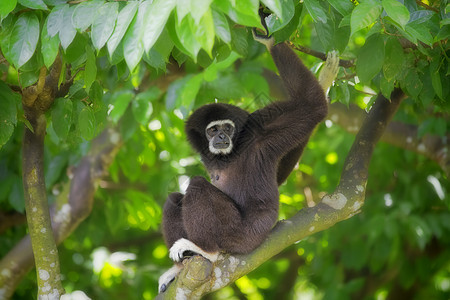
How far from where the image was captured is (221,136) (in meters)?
4.82

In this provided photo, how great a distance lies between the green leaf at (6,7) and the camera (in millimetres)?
2578

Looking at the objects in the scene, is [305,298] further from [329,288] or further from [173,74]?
[173,74]

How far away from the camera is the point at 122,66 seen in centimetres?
357

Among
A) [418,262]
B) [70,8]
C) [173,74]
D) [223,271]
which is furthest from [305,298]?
[70,8]

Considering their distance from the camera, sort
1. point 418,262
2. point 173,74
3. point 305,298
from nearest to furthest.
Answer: point 173,74, point 418,262, point 305,298

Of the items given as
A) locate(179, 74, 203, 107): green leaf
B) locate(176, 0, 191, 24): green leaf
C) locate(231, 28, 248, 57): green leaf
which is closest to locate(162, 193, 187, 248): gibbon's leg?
locate(179, 74, 203, 107): green leaf

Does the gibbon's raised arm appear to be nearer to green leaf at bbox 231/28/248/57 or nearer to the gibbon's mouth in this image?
the gibbon's mouth

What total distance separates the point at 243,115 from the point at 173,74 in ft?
8.66

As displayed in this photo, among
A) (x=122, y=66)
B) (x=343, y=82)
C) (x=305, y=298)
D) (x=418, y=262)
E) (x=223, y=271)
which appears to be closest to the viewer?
(x=122, y=66)

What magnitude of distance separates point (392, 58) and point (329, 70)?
874mm

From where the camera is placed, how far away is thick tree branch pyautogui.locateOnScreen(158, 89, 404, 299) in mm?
3689

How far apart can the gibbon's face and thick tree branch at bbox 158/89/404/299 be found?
89 cm

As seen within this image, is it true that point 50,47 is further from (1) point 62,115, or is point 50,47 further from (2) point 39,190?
(2) point 39,190

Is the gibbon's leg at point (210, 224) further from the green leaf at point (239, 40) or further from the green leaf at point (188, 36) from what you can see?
the green leaf at point (188, 36)
